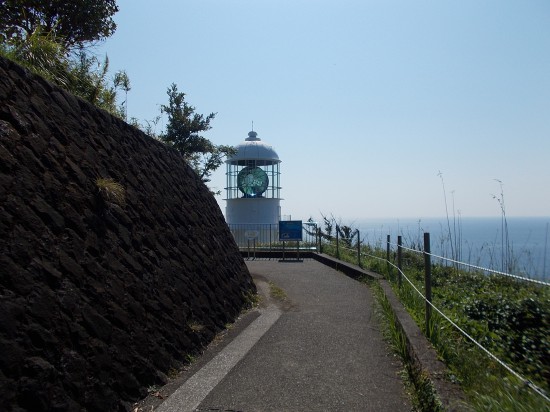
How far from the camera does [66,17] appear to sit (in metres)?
11.3

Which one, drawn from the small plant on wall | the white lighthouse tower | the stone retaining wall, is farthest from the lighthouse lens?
the small plant on wall

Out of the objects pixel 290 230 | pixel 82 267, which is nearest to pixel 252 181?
pixel 290 230

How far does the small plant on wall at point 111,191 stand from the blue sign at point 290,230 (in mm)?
12660

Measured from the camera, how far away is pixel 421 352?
477 centimetres

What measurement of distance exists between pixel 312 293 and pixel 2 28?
7868 mm

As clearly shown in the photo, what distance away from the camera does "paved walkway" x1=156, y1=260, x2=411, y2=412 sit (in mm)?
4227

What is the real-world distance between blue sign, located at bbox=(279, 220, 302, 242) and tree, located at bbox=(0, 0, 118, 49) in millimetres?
8839

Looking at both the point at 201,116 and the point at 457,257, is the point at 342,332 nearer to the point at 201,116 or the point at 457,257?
the point at 457,257

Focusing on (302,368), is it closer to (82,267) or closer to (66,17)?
(82,267)

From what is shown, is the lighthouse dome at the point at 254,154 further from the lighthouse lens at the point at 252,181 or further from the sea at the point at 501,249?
the sea at the point at 501,249

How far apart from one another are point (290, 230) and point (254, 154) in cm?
791

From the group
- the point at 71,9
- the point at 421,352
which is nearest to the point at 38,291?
the point at 421,352

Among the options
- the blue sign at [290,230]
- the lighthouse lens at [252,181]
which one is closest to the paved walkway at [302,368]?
the blue sign at [290,230]

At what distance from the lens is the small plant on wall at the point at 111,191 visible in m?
4.80
